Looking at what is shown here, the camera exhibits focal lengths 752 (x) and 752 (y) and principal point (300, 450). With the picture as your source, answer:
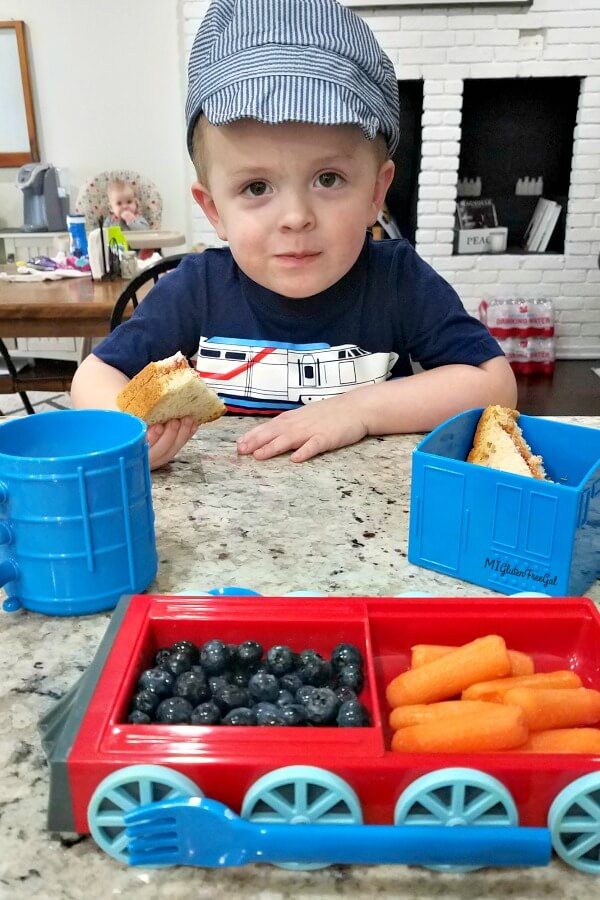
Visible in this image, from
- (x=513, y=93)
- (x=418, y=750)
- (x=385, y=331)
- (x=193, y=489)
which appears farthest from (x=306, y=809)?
(x=513, y=93)

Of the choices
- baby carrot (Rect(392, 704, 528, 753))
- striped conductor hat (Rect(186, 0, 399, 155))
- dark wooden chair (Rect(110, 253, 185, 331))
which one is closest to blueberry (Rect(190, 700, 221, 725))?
baby carrot (Rect(392, 704, 528, 753))

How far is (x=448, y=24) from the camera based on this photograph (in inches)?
150

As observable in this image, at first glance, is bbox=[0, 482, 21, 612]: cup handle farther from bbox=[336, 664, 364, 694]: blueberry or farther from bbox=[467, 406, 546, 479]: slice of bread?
bbox=[467, 406, 546, 479]: slice of bread

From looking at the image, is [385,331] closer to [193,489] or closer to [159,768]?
[193,489]

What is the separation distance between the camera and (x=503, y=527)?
0.64 meters

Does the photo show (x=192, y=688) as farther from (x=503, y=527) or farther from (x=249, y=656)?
(x=503, y=527)

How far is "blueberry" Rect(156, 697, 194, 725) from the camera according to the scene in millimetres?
422

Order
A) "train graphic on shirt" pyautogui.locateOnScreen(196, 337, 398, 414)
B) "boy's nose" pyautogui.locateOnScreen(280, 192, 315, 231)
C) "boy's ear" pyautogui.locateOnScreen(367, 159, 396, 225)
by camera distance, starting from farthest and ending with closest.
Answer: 1. "train graphic on shirt" pyautogui.locateOnScreen(196, 337, 398, 414)
2. "boy's ear" pyautogui.locateOnScreen(367, 159, 396, 225)
3. "boy's nose" pyautogui.locateOnScreen(280, 192, 315, 231)

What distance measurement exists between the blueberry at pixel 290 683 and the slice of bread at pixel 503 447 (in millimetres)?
311

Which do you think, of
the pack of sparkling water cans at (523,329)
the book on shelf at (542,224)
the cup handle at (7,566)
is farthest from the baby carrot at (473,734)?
the book on shelf at (542,224)

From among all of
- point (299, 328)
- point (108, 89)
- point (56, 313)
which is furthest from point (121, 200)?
point (299, 328)

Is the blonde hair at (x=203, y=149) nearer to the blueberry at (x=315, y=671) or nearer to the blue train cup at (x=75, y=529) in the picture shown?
the blue train cup at (x=75, y=529)

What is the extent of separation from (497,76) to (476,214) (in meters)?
0.72

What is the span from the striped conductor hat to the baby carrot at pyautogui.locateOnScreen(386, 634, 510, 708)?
63 centimetres
